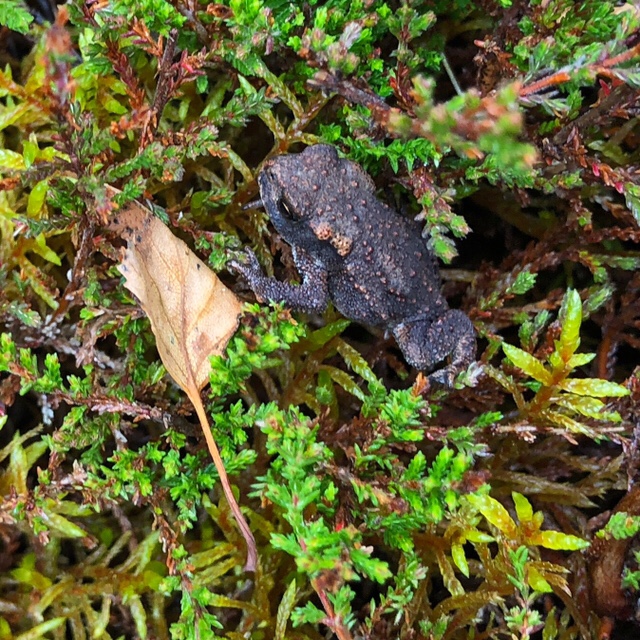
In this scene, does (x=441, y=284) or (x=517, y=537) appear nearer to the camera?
(x=517, y=537)

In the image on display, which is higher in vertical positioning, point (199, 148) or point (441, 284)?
point (199, 148)

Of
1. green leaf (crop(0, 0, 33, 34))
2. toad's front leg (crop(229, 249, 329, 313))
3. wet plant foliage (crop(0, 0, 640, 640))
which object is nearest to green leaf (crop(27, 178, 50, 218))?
wet plant foliage (crop(0, 0, 640, 640))

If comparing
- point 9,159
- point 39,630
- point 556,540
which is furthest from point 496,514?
point 9,159

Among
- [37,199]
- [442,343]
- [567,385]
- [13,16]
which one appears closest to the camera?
[13,16]

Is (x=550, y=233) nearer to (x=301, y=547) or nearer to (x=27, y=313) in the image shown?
(x=301, y=547)

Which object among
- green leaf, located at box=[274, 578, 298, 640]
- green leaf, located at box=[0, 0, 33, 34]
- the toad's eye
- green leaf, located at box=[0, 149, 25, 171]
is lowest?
green leaf, located at box=[274, 578, 298, 640]

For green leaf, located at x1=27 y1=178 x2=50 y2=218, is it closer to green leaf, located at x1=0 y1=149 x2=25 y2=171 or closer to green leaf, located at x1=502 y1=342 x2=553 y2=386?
green leaf, located at x1=0 y1=149 x2=25 y2=171

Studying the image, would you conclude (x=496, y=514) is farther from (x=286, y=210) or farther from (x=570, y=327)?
(x=286, y=210)

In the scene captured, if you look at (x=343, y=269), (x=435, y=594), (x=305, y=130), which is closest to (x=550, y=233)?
(x=343, y=269)
